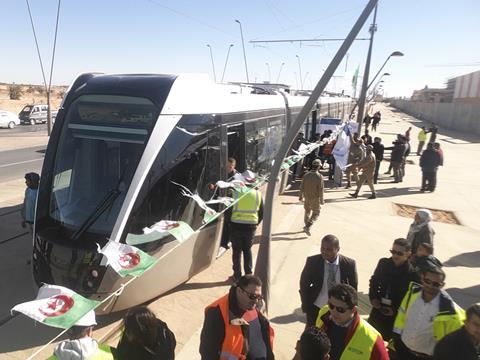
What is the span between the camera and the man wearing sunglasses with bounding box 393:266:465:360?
3586 mm

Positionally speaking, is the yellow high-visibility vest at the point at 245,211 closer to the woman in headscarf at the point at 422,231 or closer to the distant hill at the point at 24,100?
the woman in headscarf at the point at 422,231

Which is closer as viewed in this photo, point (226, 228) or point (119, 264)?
point (119, 264)

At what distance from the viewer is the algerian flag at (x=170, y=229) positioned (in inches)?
194

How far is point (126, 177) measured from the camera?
201 inches

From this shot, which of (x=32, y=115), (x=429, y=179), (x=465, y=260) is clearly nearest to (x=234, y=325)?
(x=465, y=260)

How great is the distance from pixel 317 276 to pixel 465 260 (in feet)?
20.1

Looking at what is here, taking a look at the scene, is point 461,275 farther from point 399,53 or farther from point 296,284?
point 399,53

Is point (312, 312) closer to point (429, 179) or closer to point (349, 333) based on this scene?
point (349, 333)

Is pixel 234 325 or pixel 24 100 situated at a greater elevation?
pixel 234 325

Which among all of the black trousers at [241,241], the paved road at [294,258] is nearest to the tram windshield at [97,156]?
the paved road at [294,258]

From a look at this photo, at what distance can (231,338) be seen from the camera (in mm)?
3135

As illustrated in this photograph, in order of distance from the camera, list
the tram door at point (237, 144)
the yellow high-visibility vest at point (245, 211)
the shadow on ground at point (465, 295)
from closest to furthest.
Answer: the yellow high-visibility vest at point (245, 211), the shadow on ground at point (465, 295), the tram door at point (237, 144)

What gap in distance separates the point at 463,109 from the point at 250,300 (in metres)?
53.3

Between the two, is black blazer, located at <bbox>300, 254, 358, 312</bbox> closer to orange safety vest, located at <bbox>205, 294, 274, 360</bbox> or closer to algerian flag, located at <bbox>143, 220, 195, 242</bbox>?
orange safety vest, located at <bbox>205, 294, 274, 360</bbox>
